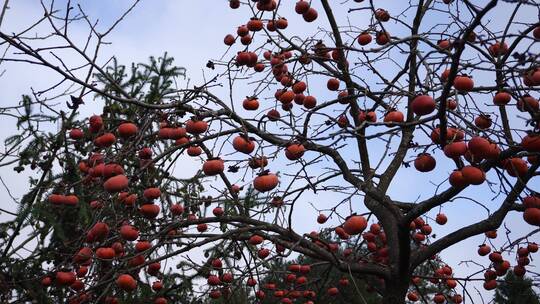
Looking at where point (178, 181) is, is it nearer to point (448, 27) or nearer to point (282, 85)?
point (282, 85)

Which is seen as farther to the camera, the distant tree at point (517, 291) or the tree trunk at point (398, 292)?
the distant tree at point (517, 291)

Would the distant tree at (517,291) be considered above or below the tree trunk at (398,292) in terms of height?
above

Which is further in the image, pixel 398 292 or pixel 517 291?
pixel 517 291

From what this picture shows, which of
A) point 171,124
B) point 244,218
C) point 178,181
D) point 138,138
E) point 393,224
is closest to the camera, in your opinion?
point 138,138

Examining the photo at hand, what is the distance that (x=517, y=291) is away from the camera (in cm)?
1227

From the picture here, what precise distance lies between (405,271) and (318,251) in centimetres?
75

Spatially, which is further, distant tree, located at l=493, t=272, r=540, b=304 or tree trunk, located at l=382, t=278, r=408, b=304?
distant tree, located at l=493, t=272, r=540, b=304

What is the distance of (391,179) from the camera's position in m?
5.14

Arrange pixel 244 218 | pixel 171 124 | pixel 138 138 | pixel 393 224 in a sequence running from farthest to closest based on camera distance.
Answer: pixel 393 224
pixel 244 218
pixel 171 124
pixel 138 138

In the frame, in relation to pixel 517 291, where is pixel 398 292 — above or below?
below

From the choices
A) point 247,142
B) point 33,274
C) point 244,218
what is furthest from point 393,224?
point 33,274

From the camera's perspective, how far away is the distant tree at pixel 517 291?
16.5 ft

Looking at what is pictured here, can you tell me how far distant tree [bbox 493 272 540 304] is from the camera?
503cm

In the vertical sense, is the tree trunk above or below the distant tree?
below
